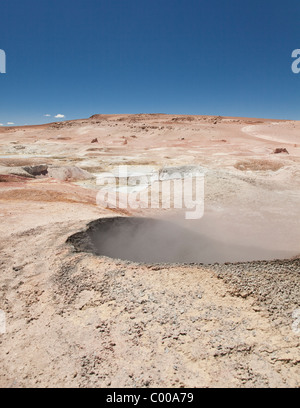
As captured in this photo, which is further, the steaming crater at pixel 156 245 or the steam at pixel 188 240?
the steam at pixel 188 240

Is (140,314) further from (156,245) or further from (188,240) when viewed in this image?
(188,240)

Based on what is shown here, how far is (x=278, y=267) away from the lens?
3322mm

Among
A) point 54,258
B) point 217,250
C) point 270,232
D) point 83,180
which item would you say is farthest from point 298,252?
point 83,180

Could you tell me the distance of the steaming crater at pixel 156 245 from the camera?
445cm

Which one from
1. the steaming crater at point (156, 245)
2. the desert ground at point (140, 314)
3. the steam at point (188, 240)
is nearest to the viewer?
the desert ground at point (140, 314)

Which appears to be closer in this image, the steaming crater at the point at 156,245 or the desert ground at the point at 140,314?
the desert ground at the point at 140,314

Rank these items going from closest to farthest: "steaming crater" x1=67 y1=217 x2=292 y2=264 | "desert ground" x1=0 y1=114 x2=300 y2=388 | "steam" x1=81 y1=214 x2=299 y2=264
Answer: "desert ground" x1=0 y1=114 x2=300 y2=388
"steaming crater" x1=67 y1=217 x2=292 y2=264
"steam" x1=81 y1=214 x2=299 y2=264

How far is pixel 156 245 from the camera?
510 cm

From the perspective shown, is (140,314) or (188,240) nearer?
(140,314)

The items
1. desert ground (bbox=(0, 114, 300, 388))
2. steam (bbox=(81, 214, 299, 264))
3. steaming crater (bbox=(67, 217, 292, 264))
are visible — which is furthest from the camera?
steam (bbox=(81, 214, 299, 264))

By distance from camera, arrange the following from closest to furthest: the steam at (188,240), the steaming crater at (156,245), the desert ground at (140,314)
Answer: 1. the desert ground at (140,314)
2. the steaming crater at (156,245)
3. the steam at (188,240)

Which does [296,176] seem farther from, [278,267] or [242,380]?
[242,380]

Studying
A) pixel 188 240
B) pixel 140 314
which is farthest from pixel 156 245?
pixel 140 314

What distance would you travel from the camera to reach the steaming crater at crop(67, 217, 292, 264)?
445 centimetres
